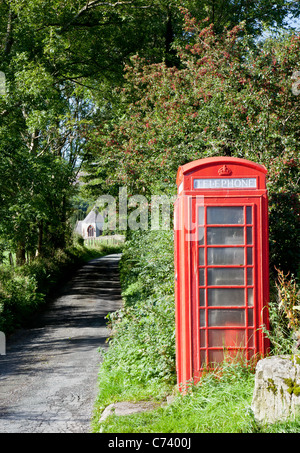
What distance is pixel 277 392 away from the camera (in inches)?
158

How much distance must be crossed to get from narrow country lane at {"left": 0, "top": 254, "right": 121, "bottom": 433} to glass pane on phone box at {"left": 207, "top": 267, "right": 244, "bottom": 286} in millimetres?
2250

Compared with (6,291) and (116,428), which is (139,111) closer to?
(6,291)

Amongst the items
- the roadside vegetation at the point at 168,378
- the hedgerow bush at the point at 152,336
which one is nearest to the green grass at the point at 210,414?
the roadside vegetation at the point at 168,378

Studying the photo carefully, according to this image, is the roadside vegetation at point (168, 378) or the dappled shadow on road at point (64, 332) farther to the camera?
the dappled shadow on road at point (64, 332)

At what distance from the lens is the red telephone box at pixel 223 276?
510 centimetres

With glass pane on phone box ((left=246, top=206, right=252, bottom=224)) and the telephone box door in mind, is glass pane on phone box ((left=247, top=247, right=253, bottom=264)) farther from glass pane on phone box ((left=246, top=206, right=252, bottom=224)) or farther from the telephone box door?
glass pane on phone box ((left=246, top=206, right=252, bottom=224))

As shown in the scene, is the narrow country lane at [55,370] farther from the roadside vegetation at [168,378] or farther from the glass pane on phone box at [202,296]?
the glass pane on phone box at [202,296]

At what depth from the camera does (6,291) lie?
46.3 ft

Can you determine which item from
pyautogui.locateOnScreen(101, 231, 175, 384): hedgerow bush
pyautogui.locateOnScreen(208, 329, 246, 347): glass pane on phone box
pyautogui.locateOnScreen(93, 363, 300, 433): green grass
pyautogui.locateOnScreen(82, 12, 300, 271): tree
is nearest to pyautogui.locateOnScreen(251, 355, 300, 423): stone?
pyautogui.locateOnScreen(93, 363, 300, 433): green grass

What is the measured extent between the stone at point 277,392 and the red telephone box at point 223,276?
0.98m
